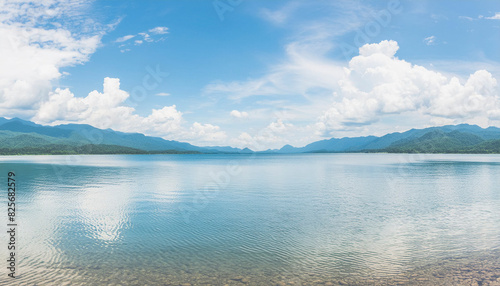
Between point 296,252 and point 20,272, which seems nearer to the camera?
point 20,272

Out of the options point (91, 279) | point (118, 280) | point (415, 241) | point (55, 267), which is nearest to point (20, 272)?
point (55, 267)

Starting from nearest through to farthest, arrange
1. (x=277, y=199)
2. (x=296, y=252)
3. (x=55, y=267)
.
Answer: (x=55, y=267)
(x=296, y=252)
(x=277, y=199)

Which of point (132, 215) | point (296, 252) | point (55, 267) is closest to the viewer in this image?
point (55, 267)

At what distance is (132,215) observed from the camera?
1277 inches

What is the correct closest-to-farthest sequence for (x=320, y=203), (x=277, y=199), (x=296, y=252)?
(x=296, y=252), (x=320, y=203), (x=277, y=199)

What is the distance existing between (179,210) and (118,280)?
19.7 m

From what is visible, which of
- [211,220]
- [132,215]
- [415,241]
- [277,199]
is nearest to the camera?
[415,241]

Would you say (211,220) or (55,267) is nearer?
(55,267)

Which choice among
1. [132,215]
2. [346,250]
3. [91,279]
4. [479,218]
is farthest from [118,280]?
[479,218]

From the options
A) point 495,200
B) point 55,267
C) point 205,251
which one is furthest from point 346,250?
point 495,200

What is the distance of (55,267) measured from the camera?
1714 centimetres

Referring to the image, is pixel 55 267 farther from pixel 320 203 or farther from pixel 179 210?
pixel 320 203

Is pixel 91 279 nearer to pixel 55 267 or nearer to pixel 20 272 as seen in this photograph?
pixel 55 267

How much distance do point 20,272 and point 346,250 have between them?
2013 centimetres
